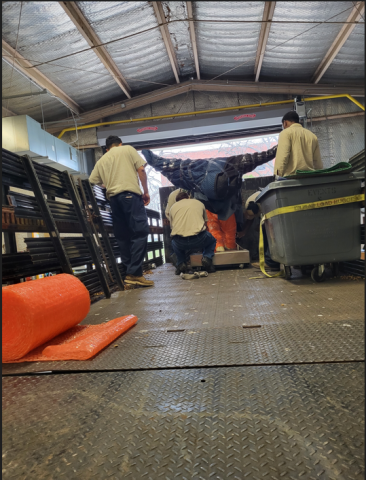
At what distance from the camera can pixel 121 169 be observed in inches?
159

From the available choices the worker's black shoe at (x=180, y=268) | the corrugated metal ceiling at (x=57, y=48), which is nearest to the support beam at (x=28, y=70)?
the corrugated metal ceiling at (x=57, y=48)

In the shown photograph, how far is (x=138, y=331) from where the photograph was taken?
2.15 m

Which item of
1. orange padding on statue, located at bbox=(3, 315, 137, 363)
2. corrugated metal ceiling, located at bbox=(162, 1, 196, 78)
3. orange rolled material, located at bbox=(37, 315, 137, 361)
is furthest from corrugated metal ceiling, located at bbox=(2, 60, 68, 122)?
orange rolled material, located at bbox=(37, 315, 137, 361)

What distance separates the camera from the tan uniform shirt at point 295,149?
3814 millimetres

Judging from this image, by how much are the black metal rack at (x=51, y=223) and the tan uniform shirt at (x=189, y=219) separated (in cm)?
119

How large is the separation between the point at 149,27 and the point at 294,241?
17.3ft

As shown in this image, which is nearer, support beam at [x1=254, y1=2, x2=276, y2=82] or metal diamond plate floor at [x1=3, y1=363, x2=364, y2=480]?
metal diamond plate floor at [x1=3, y1=363, x2=364, y2=480]

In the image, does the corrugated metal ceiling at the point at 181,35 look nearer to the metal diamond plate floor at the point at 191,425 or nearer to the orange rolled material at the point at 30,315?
the orange rolled material at the point at 30,315

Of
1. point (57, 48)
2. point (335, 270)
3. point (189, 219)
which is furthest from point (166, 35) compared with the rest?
point (335, 270)

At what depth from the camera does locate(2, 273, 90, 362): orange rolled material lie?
1641 millimetres

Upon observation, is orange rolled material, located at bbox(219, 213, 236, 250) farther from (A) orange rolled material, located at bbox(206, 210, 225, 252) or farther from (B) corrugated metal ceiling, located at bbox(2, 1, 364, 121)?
(B) corrugated metal ceiling, located at bbox(2, 1, 364, 121)

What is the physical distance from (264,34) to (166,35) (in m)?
1.99

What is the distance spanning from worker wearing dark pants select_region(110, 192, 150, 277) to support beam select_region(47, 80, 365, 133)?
619 cm

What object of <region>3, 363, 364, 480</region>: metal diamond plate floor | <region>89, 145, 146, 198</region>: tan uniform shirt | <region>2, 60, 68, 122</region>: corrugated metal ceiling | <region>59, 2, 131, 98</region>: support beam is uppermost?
<region>59, 2, 131, 98</region>: support beam
